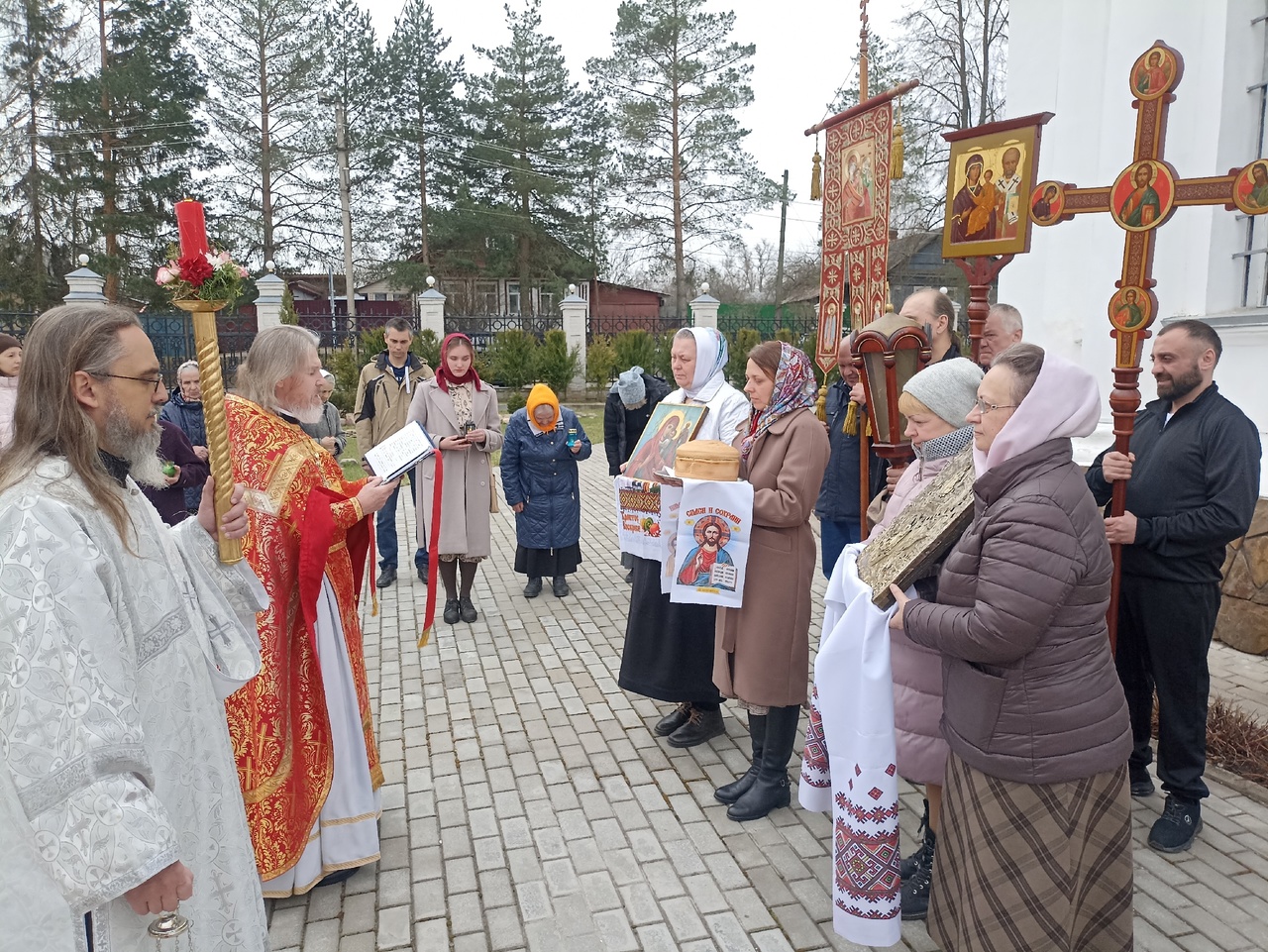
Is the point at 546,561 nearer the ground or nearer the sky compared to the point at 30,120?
nearer the ground

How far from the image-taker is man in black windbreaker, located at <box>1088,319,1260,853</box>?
328 cm

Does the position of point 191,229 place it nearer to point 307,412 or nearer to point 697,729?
point 307,412

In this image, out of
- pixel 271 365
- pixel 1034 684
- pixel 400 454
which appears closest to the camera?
pixel 1034 684

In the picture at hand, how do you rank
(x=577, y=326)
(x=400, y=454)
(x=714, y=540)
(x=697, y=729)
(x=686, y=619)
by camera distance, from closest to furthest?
(x=400, y=454) < (x=714, y=540) < (x=686, y=619) < (x=697, y=729) < (x=577, y=326)

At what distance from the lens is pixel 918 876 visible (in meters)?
3.11

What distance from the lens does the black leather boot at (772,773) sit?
3678 mm

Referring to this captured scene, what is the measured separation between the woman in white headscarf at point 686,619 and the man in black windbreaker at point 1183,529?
5.52 ft

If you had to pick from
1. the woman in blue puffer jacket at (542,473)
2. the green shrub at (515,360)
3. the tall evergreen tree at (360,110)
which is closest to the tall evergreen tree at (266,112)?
the tall evergreen tree at (360,110)

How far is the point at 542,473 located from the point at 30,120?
27.0 m

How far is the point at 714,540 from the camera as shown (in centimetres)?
360

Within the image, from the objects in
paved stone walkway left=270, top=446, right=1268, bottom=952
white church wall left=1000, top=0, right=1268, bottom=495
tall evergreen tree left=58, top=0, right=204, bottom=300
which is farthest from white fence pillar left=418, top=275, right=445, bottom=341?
paved stone walkway left=270, top=446, right=1268, bottom=952

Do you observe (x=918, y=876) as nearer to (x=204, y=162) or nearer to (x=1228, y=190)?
(x=1228, y=190)

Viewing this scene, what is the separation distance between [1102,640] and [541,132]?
31.3 m

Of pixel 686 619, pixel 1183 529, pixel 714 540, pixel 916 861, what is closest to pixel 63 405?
pixel 714 540
